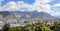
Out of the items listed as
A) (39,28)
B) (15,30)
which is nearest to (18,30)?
(15,30)

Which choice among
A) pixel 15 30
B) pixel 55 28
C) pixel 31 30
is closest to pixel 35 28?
pixel 31 30

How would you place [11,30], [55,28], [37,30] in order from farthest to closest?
[55,28]
[11,30]
[37,30]

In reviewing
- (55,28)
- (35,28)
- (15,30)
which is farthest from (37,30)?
(55,28)

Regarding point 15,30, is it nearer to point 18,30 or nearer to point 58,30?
point 18,30

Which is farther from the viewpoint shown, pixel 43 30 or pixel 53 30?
pixel 53 30

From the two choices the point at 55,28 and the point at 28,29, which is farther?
the point at 55,28

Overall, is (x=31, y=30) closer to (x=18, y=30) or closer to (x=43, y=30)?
(x=43, y=30)

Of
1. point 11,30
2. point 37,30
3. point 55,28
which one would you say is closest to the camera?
point 37,30
